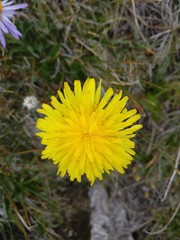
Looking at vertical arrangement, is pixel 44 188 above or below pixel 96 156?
below

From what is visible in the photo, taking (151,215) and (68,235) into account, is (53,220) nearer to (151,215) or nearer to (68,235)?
(68,235)

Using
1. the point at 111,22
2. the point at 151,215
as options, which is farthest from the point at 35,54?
the point at 151,215

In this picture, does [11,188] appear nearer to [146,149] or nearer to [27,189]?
[27,189]

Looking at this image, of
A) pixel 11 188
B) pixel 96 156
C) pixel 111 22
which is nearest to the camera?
pixel 96 156

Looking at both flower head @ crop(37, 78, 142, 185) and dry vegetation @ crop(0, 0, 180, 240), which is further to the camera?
dry vegetation @ crop(0, 0, 180, 240)

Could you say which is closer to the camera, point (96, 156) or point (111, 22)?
point (96, 156)

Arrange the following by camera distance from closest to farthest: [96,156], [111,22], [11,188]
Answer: [96,156], [11,188], [111,22]

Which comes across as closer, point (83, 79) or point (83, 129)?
point (83, 129)

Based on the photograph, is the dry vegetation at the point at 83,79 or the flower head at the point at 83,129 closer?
the flower head at the point at 83,129

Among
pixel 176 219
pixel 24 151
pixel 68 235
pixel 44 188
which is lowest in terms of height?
pixel 176 219
